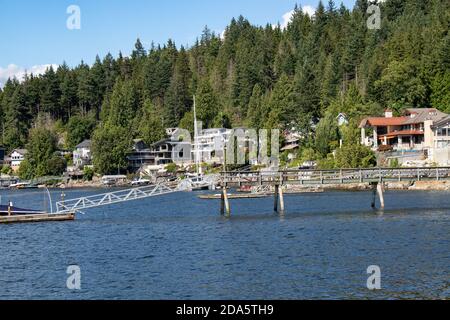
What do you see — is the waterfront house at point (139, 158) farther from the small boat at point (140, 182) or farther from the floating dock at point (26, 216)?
the floating dock at point (26, 216)

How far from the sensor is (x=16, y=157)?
591 feet

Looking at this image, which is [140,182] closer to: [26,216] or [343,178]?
[26,216]

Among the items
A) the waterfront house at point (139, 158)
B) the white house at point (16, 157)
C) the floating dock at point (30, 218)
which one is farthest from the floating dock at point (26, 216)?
the white house at point (16, 157)

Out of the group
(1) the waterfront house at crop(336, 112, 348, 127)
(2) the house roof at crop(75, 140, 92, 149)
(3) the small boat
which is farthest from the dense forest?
(3) the small boat

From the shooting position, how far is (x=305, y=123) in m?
127

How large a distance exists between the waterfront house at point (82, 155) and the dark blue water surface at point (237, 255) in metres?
104

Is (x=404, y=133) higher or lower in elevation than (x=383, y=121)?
lower

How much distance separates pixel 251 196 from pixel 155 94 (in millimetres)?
111835

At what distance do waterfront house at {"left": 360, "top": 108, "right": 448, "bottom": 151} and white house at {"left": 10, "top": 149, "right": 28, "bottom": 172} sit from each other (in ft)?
318

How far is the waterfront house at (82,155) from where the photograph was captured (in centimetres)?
16500

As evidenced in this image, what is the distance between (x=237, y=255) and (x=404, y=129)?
7978 centimetres

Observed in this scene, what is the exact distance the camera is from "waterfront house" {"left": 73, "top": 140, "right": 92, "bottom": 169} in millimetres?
165000
